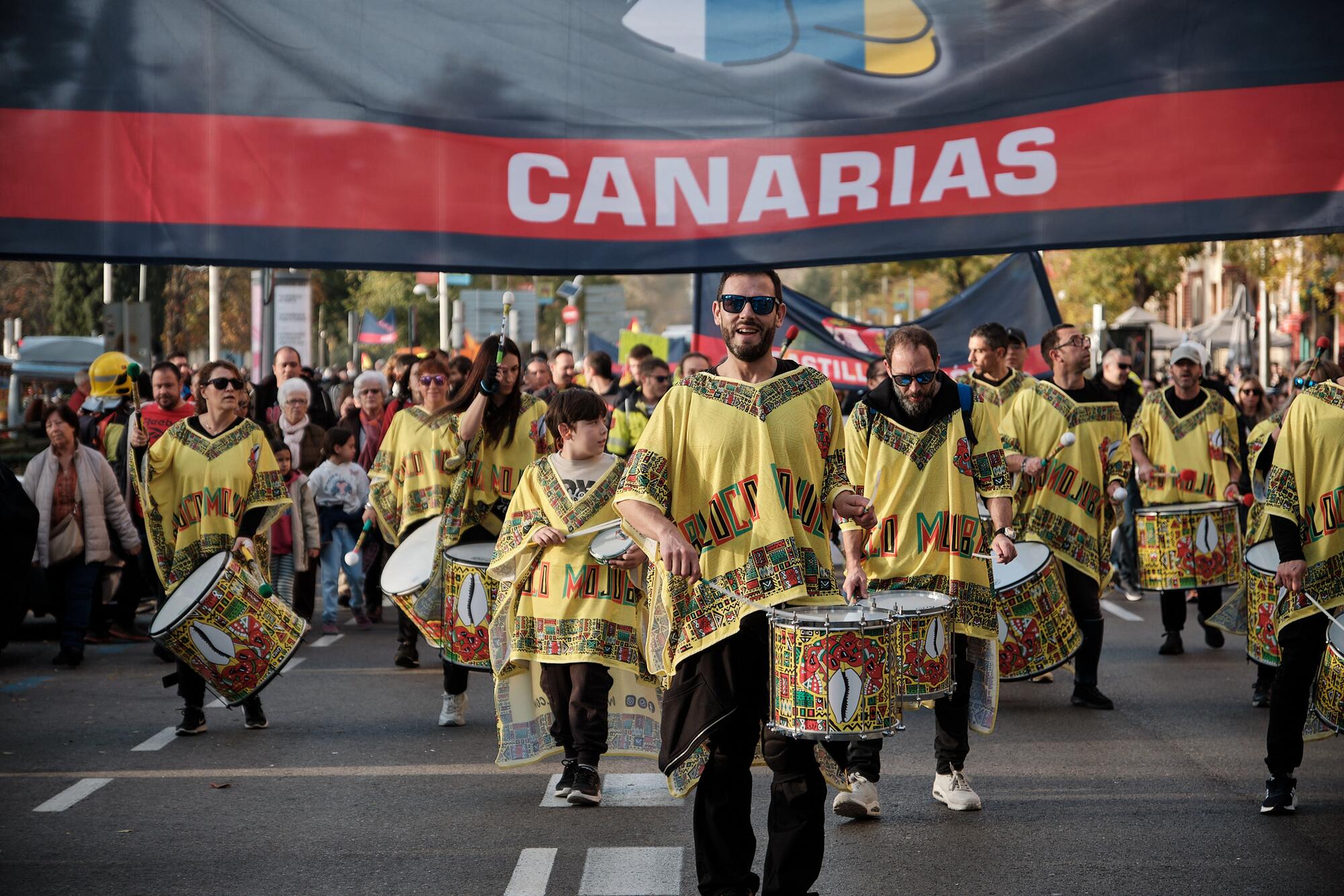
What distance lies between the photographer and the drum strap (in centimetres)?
724

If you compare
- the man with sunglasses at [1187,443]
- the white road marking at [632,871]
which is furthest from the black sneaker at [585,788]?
the man with sunglasses at [1187,443]

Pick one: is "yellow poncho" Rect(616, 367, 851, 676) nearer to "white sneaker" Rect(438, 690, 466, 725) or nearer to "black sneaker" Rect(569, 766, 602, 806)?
"black sneaker" Rect(569, 766, 602, 806)

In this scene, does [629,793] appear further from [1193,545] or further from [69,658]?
[69,658]

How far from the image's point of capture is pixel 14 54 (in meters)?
6.50

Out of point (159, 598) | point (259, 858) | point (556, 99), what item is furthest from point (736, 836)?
point (159, 598)

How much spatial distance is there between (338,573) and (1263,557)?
29.2 feet

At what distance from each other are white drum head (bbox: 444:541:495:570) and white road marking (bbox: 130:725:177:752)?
1817 millimetres

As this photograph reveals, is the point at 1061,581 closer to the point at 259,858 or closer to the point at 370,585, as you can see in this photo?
the point at 259,858

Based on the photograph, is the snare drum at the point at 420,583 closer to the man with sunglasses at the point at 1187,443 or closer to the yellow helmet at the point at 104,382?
the man with sunglasses at the point at 1187,443

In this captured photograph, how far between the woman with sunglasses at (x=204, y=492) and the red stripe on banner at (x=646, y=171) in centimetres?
278

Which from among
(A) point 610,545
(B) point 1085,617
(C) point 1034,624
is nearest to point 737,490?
(A) point 610,545

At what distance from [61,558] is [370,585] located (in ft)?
9.10

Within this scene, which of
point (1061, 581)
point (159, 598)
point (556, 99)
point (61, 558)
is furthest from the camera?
point (61, 558)

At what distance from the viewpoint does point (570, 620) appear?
7422 millimetres
